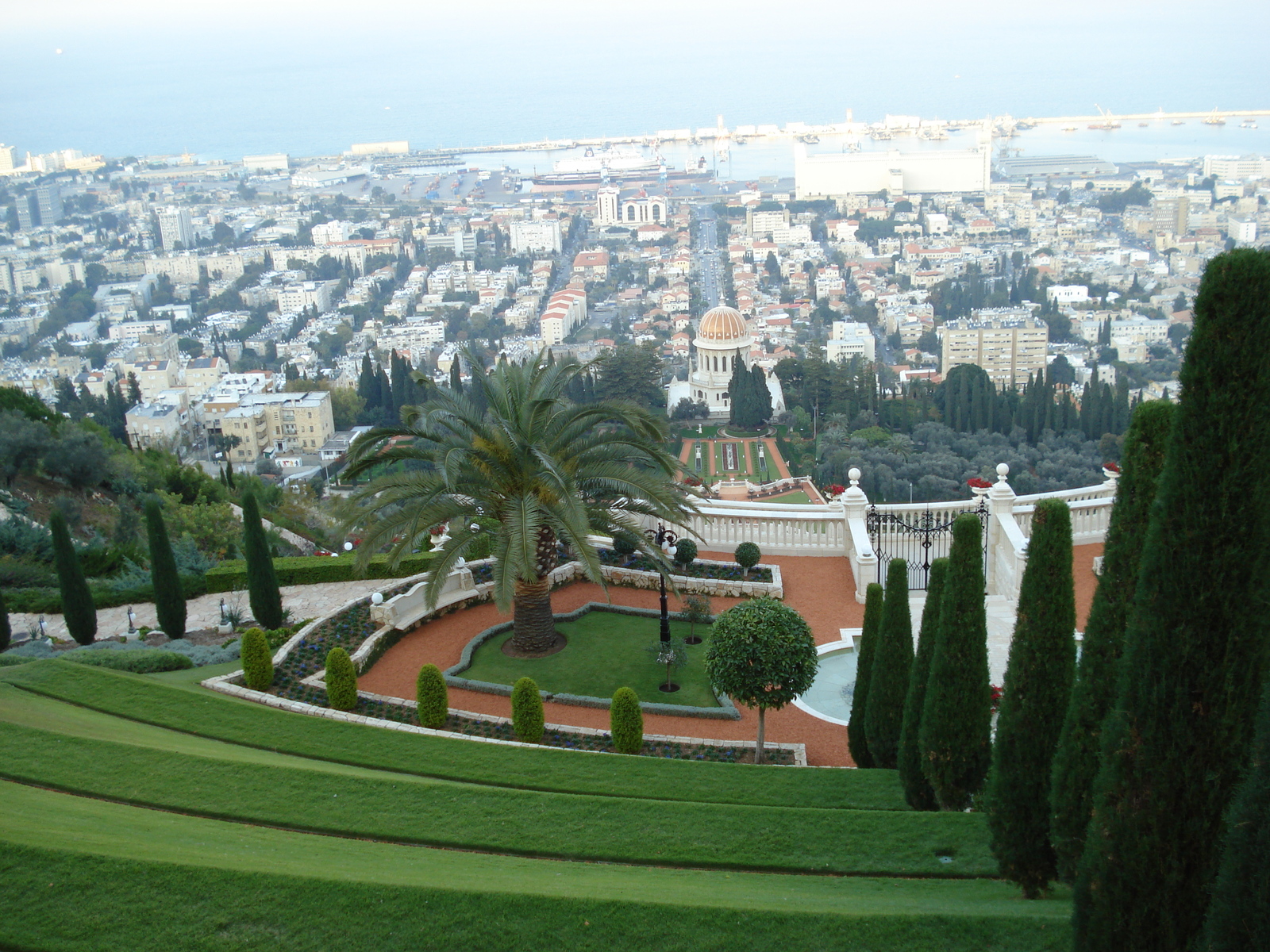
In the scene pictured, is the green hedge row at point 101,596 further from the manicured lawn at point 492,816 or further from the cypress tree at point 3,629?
the manicured lawn at point 492,816

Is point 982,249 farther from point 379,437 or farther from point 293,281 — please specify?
point 379,437

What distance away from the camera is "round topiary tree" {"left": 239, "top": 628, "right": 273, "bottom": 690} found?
8.65 metres

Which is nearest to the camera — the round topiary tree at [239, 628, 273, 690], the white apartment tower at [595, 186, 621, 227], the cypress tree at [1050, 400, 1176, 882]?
the cypress tree at [1050, 400, 1176, 882]

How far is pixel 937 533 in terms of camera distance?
11617 mm

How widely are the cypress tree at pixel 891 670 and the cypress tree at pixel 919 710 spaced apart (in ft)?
1.37

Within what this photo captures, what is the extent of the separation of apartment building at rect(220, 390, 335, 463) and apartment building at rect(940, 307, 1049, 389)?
4022 centimetres

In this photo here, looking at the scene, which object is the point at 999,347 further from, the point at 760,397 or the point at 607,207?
the point at 607,207

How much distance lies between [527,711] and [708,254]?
393 feet

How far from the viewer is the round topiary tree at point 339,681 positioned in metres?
8.34

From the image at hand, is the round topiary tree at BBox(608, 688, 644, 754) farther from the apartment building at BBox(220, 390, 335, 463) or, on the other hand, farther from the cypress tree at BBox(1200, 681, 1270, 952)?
the apartment building at BBox(220, 390, 335, 463)

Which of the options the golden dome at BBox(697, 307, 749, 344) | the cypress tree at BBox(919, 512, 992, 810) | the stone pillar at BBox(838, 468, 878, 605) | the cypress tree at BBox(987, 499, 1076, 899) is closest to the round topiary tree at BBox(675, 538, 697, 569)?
the stone pillar at BBox(838, 468, 878, 605)

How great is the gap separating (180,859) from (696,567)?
689 centimetres

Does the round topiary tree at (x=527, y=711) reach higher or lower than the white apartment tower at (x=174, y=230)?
lower

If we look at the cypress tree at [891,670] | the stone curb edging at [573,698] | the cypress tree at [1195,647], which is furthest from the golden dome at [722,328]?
the cypress tree at [1195,647]
